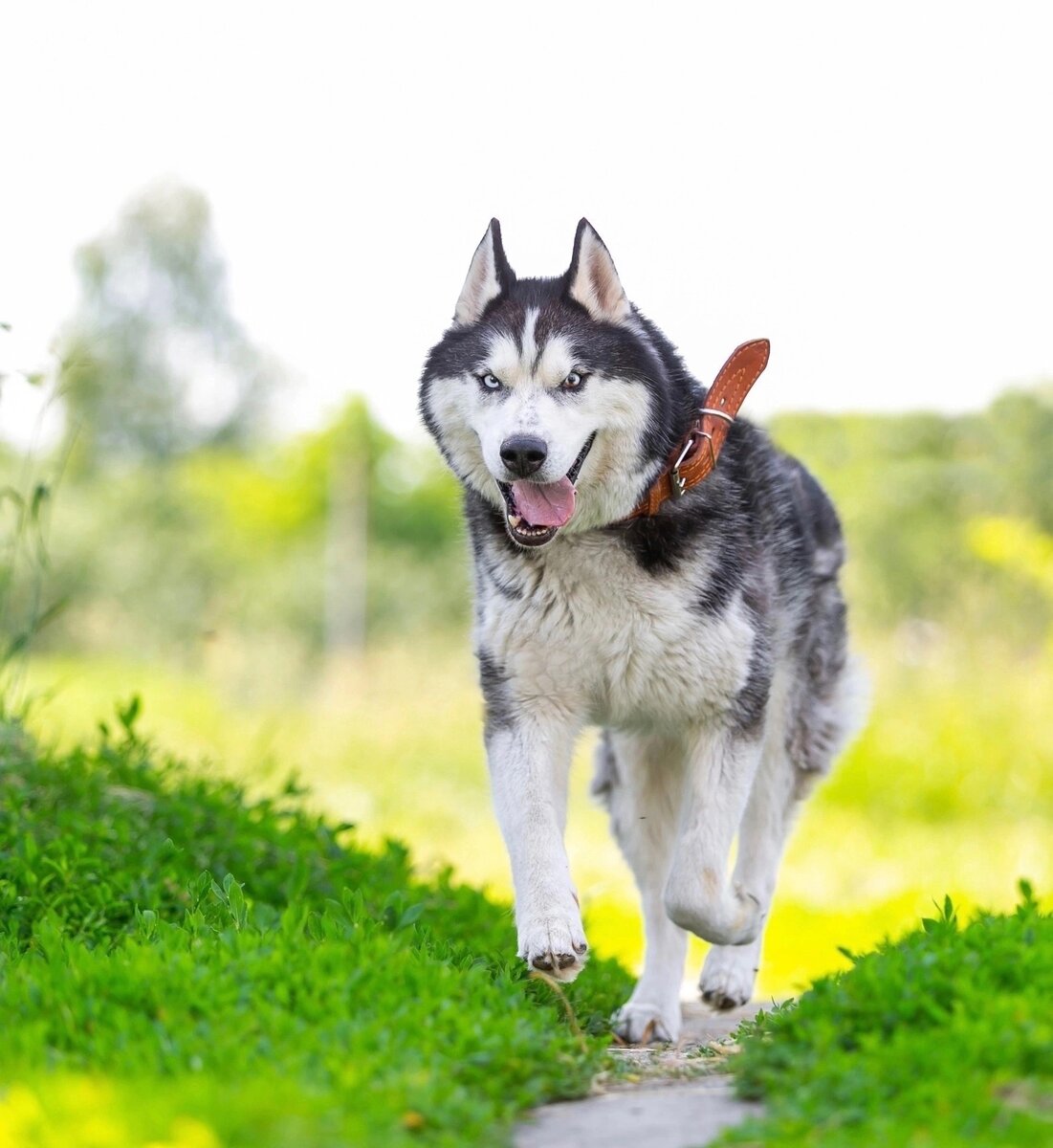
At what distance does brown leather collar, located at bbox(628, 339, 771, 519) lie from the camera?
4.12m

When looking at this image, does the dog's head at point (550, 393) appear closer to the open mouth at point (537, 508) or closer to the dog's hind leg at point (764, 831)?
the open mouth at point (537, 508)

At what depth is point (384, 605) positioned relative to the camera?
2811 cm

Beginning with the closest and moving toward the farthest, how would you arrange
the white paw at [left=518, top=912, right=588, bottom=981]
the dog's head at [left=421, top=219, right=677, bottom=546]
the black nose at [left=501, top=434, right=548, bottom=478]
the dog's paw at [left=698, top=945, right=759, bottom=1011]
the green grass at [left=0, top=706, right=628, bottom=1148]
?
1. the green grass at [left=0, top=706, right=628, bottom=1148]
2. the white paw at [left=518, top=912, right=588, bottom=981]
3. the black nose at [left=501, top=434, right=548, bottom=478]
4. the dog's head at [left=421, top=219, right=677, bottom=546]
5. the dog's paw at [left=698, top=945, right=759, bottom=1011]

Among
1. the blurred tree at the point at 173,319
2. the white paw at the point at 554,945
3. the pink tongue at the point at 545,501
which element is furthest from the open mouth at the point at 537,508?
the blurred tree at the point at 173,319

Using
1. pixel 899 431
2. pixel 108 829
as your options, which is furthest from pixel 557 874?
pixel 899 431

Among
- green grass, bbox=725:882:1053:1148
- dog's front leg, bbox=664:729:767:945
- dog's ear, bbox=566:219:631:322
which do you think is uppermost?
dog's ear, bbox=566:219:631:322

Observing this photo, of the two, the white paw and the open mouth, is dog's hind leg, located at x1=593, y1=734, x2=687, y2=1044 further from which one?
the open mouth

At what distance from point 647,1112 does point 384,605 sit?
25391 millimetres

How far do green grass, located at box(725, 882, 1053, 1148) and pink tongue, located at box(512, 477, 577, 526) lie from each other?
1351mm

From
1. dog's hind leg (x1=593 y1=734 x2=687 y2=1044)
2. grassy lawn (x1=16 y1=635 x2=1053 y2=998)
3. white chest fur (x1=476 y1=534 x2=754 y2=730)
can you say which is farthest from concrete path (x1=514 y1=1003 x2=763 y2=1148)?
grassy lawn (x1=16 y1=635 x2=1053 y2=998)

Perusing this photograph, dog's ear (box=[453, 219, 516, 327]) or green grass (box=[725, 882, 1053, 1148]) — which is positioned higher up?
dog's ear (box=[453, 219, 516, 327])

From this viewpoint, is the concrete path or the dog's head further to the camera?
the dog's head

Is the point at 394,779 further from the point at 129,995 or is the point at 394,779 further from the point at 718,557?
the point at 129,995

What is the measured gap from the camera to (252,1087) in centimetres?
252
